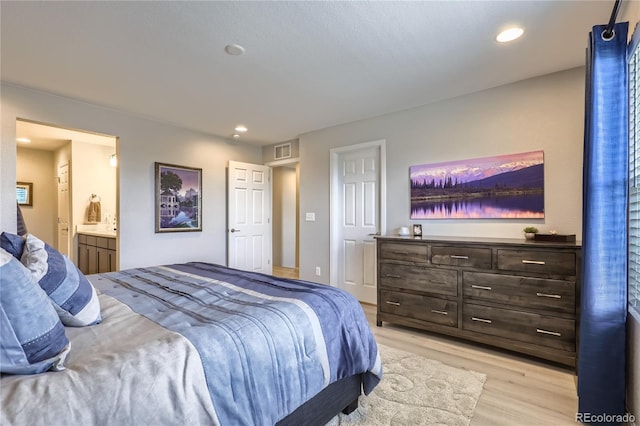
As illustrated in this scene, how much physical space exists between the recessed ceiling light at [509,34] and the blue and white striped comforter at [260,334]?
216cm

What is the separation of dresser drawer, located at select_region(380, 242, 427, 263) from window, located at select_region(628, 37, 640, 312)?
1.47 meters

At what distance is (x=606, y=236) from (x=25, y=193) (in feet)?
26.1

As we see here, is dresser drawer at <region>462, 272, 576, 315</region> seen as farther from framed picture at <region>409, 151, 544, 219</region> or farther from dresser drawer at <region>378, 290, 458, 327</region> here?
framed picture at <region>409, 151, 544, 219</region>

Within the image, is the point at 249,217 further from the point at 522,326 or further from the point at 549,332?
the point at 549,332

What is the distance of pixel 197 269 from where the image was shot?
2.46m

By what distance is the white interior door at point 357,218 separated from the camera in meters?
3.99

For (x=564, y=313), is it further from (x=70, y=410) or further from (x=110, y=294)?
(x=110, y=294)

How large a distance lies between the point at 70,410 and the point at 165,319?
21.3 inches

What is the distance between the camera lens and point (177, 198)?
4.36m

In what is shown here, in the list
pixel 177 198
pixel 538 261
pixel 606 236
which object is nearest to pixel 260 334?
pixel 606 236

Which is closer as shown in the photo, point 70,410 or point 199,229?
point 70,410

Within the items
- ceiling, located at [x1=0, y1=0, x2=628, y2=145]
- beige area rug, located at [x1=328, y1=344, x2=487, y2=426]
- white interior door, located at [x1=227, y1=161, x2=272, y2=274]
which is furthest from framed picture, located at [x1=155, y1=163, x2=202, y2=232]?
beige area rug, located at [x1=328, y1=344, x2=487, y2=426]

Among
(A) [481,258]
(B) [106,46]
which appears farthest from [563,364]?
(B) [106,46]

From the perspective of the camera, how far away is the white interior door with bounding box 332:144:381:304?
157 inches
